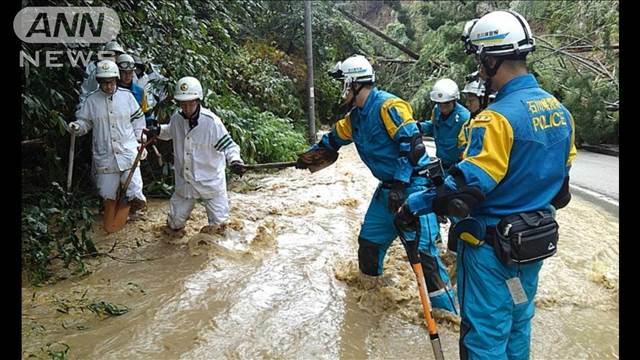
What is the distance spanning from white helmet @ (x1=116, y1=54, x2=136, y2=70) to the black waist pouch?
4.86 meters

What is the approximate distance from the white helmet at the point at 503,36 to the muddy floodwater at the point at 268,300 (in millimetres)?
2215

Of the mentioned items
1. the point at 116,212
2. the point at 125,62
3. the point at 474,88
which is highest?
the point at 125,62

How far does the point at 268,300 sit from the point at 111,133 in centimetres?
271

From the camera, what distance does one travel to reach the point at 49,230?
479 cm

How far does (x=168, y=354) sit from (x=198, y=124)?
2.53m

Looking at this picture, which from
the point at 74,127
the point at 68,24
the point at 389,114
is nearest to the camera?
the point at 389,114

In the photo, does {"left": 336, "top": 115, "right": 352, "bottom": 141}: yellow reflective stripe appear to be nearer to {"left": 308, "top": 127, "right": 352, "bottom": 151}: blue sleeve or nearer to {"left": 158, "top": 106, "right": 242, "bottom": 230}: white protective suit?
{"left": 308, "top": 127, "right": 352, "bottom": 151}: blue sleeve

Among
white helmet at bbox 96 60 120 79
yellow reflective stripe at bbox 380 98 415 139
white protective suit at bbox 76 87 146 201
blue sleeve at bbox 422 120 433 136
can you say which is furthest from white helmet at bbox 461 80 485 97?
white helmet at bbox 96 60 120 79

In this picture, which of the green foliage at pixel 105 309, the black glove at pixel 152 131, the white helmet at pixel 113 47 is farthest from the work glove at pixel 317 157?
the white helmet at pixel 113 47

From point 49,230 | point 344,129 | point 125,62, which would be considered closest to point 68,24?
point 125,62

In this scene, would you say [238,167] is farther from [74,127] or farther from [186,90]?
[74,127]

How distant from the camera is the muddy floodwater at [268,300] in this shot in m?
3.79

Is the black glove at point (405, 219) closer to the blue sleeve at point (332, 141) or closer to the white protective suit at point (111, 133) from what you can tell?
the blue sleeve at point (332, 141)

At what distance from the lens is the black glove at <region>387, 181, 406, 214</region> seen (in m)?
3.98
